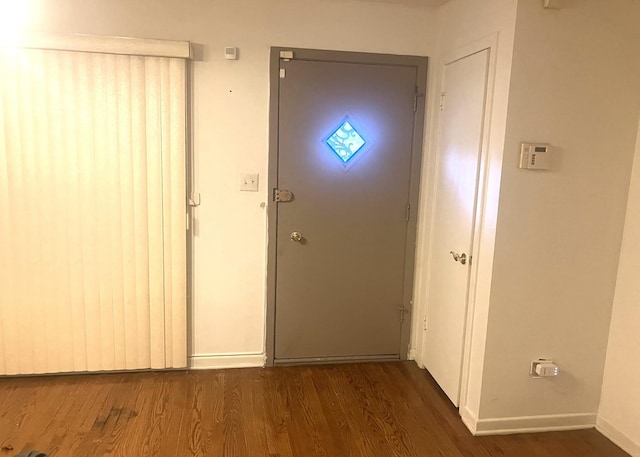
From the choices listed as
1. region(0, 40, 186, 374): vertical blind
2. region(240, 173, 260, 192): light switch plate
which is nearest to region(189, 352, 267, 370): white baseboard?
region(0, 40, 186, 374): vertical blind

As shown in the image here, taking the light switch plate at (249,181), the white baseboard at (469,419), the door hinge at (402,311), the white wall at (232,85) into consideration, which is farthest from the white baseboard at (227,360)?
the white baseboard at (469,419)

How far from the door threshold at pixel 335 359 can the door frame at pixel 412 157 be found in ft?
0.20

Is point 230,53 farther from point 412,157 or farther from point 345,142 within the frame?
point 412,157

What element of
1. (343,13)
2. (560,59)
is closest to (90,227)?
(343,13)

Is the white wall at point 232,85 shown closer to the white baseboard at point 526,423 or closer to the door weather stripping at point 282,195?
the door weather stripping at point 282,195

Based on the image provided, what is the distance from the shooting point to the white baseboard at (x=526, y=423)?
2631mm

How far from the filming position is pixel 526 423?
8.77 feet

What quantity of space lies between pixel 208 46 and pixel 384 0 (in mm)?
1151

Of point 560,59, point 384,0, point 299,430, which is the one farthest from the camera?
point 384,0

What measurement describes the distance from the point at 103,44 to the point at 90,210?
982 millimetres

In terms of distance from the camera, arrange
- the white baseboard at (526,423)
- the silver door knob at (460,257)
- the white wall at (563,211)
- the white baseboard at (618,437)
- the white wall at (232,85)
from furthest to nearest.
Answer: the white wall at (232,85) → the silver door knob at (460,257) → the white baseboard at (526,423) → the white baseboard at (618,437) → the white wall at (563,211)

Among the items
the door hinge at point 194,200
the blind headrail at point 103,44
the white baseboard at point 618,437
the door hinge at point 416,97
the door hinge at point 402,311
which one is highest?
the blind headrail at point 103,44

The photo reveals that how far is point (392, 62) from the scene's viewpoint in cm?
313

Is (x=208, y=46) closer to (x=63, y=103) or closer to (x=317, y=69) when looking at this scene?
(x=317, y=69)
